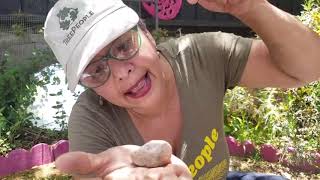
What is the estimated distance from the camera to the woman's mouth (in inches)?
57.2

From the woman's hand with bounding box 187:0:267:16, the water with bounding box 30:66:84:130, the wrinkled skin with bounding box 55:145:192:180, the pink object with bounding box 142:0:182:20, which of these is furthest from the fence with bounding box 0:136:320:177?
the pink object with bounding box 142:0:182:20

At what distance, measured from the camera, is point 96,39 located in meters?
1.42

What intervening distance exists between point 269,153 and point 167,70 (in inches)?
96.5

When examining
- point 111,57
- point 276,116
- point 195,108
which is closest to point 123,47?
point 111,57

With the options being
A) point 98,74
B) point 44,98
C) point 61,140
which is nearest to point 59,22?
point 98,74

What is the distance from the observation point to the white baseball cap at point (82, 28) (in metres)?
1.42

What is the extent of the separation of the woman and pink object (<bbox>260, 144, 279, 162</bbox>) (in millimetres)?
2164

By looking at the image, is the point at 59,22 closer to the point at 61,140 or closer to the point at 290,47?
the point at 290,47

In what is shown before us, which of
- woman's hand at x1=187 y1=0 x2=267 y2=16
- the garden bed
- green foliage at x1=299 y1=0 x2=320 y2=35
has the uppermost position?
woman's hand at x1=187 y1=0 x2=267 y2=16

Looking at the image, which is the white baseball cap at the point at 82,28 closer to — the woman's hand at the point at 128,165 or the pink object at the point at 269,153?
the woman's hand at the point at 128,165

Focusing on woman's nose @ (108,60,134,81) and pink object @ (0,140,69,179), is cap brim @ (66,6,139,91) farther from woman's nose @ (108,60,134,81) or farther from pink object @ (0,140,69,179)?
pink object @ (0,140,69,179)

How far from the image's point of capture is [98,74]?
1.45 metres

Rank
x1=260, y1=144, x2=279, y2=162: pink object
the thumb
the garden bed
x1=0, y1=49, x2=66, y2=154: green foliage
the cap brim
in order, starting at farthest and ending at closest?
x1=0, y1=49, x2=66, y2=154: green foliage, x1=260, y1=144, x2=279, y2=162: pink object, the garden bed, the cap brim, the thumb

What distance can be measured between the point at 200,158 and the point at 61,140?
2476 mm
